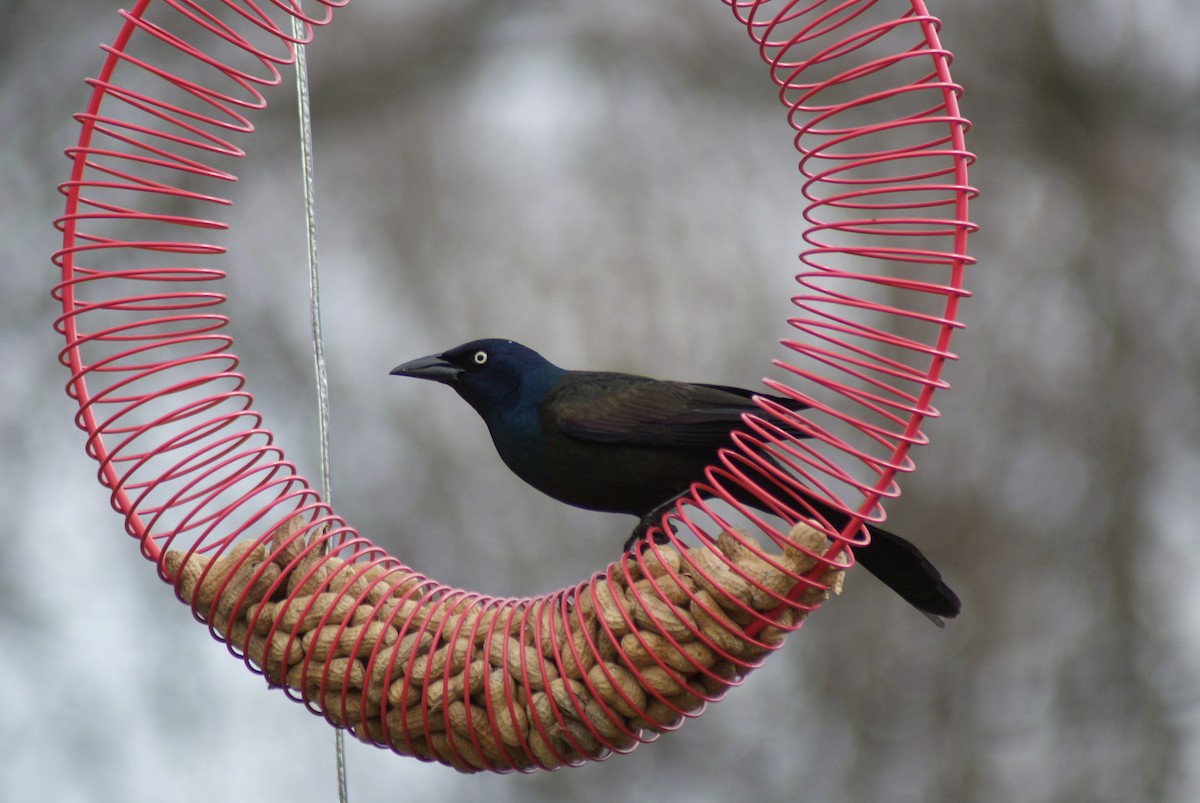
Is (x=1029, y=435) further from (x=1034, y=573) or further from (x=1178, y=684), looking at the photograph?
(x=1178, y=684)

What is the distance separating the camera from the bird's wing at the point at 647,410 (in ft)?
10.4

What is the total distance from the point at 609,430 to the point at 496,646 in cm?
77

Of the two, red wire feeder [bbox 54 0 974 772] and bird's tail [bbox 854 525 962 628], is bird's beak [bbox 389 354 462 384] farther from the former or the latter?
bird's tail [bbox 854 525 962 628]

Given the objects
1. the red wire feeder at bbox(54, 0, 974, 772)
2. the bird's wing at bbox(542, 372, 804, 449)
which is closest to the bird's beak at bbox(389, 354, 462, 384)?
the bird's wing at bbox(542, 372, 804, 449)

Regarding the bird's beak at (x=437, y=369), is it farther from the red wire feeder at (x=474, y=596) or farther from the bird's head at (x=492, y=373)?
the red wire feeder at (x=474, y=596)

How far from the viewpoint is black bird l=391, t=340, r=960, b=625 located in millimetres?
3127

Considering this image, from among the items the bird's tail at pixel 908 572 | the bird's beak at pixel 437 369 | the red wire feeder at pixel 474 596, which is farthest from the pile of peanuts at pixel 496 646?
the bird's beak at pixel 437 369

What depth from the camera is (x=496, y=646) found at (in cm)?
264

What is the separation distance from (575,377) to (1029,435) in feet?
11.7

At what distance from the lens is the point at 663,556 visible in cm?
260

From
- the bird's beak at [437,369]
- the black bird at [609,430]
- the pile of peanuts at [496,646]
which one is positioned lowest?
the pile of peanuts at [496,646]

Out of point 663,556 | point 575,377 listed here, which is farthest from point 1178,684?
point 663,556

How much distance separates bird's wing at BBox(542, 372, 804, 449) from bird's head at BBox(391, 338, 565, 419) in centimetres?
8

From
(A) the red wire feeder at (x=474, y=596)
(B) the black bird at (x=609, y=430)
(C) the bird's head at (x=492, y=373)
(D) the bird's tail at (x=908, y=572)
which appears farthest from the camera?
(C) the bird's head at (x=492, y=373)
